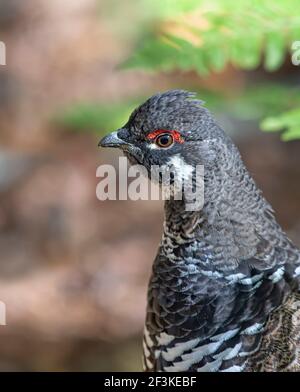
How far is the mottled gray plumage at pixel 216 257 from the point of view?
3361 millimetres

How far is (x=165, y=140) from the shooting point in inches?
134

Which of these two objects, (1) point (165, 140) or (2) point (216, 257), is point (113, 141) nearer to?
(1) point (165, 140)

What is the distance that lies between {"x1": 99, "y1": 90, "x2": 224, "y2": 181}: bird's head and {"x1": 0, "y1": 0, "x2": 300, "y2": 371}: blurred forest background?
45.6 inches

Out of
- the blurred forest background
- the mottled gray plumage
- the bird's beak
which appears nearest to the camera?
the mottled gray plumage

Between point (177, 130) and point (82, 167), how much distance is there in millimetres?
4656

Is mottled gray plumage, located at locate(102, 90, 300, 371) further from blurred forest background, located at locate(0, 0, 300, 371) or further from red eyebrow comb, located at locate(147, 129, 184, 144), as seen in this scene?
blurred forest background, located at locate(0, 0, 300, 371)

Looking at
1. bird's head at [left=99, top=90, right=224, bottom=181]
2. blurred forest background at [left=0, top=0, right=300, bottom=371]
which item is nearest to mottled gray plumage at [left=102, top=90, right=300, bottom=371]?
bird's head at [left=99, top=90, right=224, bottom=181]

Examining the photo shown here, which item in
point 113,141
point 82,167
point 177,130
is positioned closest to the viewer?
point 177,130

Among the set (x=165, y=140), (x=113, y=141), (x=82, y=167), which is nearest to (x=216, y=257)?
(x=165, y=140)

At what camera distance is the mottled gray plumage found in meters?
3.36

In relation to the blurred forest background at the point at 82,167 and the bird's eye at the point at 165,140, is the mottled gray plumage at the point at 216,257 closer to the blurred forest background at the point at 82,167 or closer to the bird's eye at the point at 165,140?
the bird's eye at the point at 165,140

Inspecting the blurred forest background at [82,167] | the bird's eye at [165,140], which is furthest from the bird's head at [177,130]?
the blurred forest background at [82,167]

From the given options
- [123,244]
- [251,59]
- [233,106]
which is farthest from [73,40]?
[251,59]

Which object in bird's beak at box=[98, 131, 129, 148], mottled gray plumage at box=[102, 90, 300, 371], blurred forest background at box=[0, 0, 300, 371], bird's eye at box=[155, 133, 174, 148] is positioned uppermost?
blurred forest background at box=[0, 0, 300, 371]
